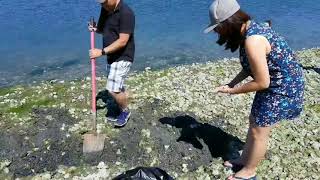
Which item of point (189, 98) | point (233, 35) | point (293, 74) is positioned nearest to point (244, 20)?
point (233, 35)

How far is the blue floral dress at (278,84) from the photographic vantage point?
5008 mm

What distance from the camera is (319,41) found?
19.8m

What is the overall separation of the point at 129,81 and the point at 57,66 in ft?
21.5

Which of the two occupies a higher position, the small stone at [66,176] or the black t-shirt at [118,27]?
the black t-shirt at [118,27]

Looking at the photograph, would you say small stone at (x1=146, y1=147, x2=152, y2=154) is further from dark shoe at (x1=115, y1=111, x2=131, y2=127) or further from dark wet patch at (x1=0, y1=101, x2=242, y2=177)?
dark shoe at (x1=115, y1=111, x2=131, y2=127)

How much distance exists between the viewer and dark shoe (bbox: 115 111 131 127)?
7750mm

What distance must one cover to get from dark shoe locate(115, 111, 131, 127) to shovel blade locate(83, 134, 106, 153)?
0.42 m

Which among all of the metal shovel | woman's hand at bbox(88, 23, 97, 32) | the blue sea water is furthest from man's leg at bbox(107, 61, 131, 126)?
the blue sea water

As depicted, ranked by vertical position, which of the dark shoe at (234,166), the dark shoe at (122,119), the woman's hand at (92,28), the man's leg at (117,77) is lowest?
the dark shoe at (122,119)

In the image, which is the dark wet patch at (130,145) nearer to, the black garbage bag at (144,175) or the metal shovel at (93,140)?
the metal shovel at (93,140)

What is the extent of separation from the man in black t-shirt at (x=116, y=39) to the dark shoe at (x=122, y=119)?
13.8 inches

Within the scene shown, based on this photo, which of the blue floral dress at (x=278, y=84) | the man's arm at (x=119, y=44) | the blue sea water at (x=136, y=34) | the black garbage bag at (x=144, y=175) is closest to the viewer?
the blue floral dress at (x=278, y=84)

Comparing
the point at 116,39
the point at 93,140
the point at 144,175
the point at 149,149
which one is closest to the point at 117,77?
the point at 116,39

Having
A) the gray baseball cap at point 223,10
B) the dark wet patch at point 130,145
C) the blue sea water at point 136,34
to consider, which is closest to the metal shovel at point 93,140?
the dark wet patch at point 130,145
